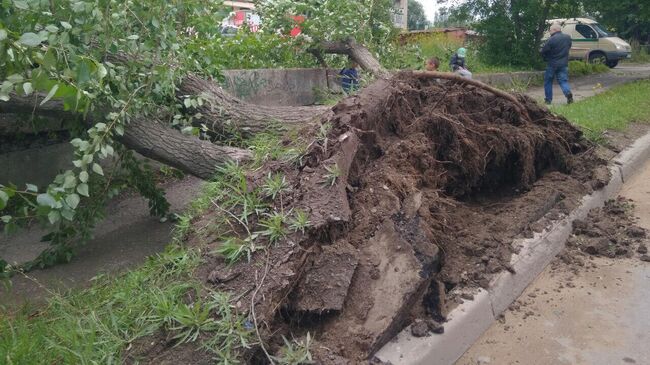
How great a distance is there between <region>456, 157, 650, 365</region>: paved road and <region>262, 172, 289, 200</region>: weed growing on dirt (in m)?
1.35

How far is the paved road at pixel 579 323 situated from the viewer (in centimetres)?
320

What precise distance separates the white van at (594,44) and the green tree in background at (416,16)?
43069 mm

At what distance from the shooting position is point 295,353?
2.66 metres

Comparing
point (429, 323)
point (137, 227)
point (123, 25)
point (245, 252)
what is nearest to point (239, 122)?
point (123, 25)

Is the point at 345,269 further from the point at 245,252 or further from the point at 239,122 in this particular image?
the point at 239,122

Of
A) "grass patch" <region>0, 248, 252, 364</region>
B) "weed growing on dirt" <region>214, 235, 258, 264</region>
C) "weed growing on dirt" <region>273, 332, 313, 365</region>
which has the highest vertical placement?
"weed growing on dirt" <region>214, 235, 258, 264</region>

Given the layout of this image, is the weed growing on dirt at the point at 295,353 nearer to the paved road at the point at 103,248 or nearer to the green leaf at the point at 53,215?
the green leaf at the point at 53,215

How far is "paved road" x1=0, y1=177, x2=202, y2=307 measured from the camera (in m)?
4.41

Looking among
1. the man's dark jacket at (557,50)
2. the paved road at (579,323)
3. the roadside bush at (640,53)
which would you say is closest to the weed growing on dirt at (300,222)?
the paved road at (579,323)

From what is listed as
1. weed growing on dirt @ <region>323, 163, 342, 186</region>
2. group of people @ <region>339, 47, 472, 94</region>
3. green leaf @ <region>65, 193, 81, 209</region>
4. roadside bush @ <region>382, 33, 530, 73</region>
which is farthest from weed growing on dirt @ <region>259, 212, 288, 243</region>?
roadside bush @ <region>382, 33, 530, 73</region>

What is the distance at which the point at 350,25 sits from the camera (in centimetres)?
823

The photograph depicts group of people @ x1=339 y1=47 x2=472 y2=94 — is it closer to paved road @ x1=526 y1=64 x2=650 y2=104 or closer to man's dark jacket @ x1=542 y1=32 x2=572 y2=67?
man's dark jacket @ x1=542 y1=32 x2=572 y2=67

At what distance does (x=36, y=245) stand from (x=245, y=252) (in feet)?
10.1

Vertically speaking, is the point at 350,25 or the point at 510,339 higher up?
the point at 350,25
